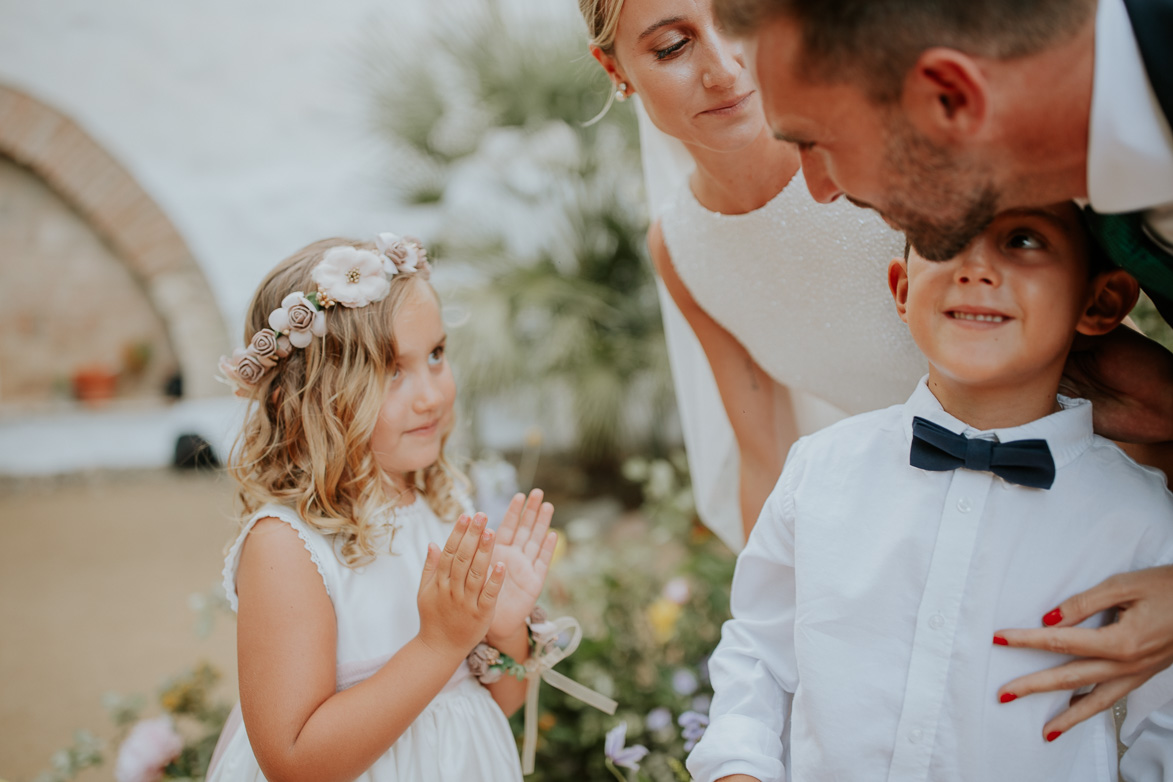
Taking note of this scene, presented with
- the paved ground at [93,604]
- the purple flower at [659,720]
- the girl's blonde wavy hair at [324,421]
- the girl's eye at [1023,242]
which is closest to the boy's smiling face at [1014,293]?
the girl's eye at [1023,242]

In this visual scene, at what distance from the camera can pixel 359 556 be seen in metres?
1.65

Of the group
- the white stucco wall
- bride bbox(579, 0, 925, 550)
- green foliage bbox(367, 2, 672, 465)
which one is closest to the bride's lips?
bride bbox(579, 0, 925, 550)

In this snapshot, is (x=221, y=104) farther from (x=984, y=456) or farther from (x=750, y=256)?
(x=984, y=456)

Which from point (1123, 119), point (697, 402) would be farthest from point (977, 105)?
point (697, 402)

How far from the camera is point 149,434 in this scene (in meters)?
8.24

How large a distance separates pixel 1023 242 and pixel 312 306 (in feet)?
4.03

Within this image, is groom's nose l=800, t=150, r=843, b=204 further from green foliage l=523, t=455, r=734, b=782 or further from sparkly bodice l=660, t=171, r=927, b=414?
green foliage l=523, t=455, r=734, b=782

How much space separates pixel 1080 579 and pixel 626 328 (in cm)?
458

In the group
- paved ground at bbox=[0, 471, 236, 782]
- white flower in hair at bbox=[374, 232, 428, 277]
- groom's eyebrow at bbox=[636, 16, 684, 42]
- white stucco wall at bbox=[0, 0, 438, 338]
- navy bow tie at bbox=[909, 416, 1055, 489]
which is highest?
white stucco wall at bbox=[0, 0, 438, 338]

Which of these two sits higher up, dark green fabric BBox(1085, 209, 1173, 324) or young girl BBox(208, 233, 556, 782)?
dark green fabric BBox(1085, 209, 1173, 324)

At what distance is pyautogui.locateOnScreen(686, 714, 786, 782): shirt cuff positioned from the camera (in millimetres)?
1350

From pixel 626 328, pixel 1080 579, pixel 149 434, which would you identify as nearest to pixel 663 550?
pixel 626 328

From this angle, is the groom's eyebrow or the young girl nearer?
the young girl

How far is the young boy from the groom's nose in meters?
0.16
